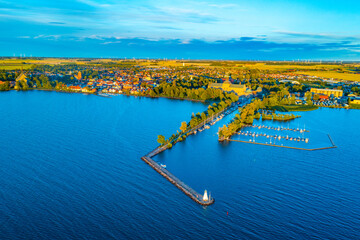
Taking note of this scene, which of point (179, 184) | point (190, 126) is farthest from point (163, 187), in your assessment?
point (190, 126)

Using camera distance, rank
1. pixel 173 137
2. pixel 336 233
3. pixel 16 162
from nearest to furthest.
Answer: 1. pixel 336 233
2. pixel 16 162
3. pixel 173 137

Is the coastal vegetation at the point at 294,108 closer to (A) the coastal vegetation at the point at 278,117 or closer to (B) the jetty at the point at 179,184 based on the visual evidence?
(A) the coastal vegetation at the point at 278,117

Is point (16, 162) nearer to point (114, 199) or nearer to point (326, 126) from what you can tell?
point (114, 199)

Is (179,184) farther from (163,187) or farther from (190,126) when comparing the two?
(190,126)

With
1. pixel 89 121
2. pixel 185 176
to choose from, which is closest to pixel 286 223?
pixel 185 176

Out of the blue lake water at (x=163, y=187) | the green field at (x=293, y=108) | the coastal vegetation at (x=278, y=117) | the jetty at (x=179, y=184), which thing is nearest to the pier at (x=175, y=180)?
the jetty at (x=179, y=184)

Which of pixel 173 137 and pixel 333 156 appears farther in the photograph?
pixel 173 137

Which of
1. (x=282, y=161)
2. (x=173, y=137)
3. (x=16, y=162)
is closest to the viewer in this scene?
(x=16, y=162)

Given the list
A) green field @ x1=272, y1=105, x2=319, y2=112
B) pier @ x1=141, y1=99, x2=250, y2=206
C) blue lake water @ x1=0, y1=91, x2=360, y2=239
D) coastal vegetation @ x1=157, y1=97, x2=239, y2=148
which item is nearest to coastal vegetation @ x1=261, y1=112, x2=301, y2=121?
coastal vegetation @ x1=157, y1=97, x2=239, y2=148
